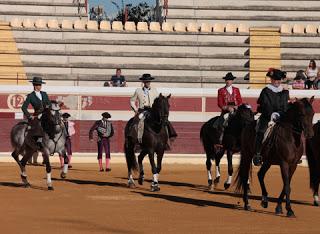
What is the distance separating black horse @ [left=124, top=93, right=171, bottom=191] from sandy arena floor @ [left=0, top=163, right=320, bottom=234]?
1.33ft

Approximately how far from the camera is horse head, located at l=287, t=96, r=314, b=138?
39.2ft

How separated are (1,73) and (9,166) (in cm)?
677

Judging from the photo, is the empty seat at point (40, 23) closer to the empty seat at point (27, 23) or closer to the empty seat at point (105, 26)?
the empty seat at point (27, 23)

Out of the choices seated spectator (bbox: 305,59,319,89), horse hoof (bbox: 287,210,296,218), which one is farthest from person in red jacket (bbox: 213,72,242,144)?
seated spectator (bbox: 305,59,319,89)

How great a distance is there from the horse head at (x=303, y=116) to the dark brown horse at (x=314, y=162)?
5.55ft

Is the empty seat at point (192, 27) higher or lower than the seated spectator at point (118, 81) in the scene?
higher

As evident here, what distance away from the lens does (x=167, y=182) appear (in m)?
18.3

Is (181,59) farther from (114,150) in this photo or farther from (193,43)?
(114,150)

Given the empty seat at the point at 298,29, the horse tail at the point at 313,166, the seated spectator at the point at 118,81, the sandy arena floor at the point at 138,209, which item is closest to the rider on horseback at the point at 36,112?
the sandy arena floor at the point at 138,209

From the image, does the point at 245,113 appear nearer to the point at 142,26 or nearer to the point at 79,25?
the point at 79,25

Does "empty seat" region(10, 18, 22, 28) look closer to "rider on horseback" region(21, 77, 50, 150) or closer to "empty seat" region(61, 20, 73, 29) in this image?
"empty seat" region(61, 20, 73, 29)

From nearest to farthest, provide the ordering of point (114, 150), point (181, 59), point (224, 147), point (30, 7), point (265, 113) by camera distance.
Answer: point (265, 113), point (224, 147), point (114, 150), point (181, 59), point (30, 7)

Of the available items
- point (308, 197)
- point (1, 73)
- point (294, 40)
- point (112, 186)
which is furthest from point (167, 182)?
point (294, 40)

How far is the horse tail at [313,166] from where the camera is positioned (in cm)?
1377
